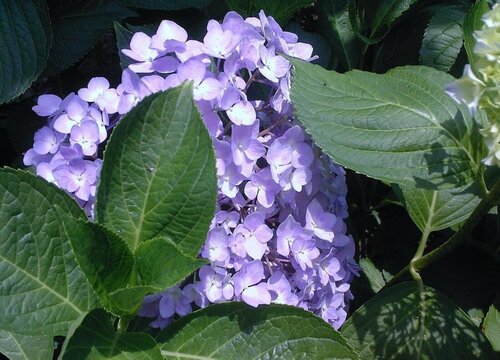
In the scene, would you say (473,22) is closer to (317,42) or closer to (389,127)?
(389,127)

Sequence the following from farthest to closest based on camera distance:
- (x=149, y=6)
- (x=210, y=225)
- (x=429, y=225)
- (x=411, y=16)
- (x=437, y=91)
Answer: (x=411, y=16) < (x=149, y=6) < (x=429, y=225) < (x=437, y=91) < (x=210, y=225)

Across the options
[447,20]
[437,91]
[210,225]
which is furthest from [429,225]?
[210,225]

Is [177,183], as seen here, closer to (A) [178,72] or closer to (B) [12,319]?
(A) [178,72]

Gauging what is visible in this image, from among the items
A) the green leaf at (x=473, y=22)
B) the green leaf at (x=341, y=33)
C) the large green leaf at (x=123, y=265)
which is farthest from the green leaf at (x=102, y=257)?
the green leaf at (x=341, y=33)

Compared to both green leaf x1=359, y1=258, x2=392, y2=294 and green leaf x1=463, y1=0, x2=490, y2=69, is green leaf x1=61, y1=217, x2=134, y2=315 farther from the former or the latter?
green leaf x1=359, y1=258, x2=392, y2=294

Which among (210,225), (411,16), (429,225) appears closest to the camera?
(210,225)

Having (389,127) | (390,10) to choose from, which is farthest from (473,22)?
(390,10)

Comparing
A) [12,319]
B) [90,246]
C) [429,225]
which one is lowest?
[429,225]

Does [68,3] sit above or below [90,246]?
below
